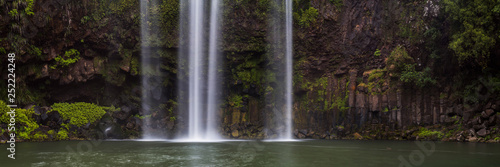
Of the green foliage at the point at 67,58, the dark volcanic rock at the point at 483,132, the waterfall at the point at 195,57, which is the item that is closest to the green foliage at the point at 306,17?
the waterfall at the point at 195,57

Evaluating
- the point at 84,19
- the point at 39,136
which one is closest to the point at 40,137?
the point at 39,136

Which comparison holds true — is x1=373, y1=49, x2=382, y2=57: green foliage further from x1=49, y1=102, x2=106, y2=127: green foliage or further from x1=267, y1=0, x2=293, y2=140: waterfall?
x1=49, y1=102, x2=106, y2=127: green foliage

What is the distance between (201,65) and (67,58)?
10.3 m

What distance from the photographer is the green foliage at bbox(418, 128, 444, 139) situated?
23548mm

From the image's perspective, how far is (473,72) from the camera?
80.8ft

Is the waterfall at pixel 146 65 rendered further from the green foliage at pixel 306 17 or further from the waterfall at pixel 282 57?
the green foliage at pixel 306 17

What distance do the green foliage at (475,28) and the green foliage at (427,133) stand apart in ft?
15.5

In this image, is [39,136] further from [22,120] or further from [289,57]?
[289,57]

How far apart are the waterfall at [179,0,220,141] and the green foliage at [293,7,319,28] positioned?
664 cm

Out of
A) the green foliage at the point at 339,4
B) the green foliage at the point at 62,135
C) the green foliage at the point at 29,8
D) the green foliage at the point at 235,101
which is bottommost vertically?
the green foliage at the point at 62,135

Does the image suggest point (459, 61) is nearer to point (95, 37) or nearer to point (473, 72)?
point (473, 72)

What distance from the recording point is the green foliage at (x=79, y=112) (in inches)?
1101

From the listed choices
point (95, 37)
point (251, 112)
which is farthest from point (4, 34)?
point (251, 112)

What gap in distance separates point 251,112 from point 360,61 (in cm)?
967
